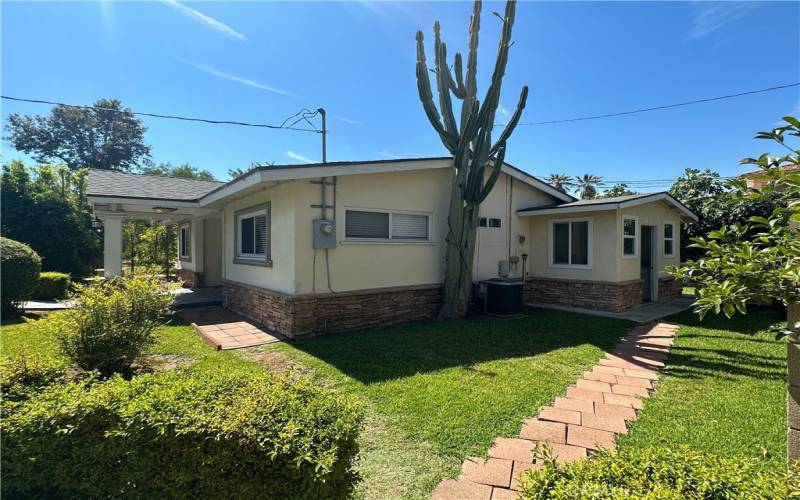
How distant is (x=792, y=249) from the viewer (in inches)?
65.1

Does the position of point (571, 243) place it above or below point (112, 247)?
above

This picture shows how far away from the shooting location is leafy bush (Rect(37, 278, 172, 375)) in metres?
4.75

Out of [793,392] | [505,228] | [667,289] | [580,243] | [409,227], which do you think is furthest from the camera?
[667,289]

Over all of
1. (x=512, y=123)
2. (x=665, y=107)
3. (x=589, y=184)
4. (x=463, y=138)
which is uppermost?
(x=589, y=184)

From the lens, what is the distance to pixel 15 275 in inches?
366

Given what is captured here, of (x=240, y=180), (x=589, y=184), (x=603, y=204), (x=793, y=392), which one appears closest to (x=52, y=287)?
(x=240, y=180)

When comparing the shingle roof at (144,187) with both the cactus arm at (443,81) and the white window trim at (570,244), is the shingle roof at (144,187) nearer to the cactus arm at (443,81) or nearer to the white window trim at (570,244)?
the cactus arm at (443,81)

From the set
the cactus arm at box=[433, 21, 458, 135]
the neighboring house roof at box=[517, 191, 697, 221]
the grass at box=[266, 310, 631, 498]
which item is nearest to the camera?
the grass at box=[266, 310, 631, 498]

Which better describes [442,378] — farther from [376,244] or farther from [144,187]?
[144,187]

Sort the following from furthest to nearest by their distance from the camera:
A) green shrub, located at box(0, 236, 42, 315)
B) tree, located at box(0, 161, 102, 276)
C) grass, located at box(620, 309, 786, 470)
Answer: tree, located at box(0, 161, 102, 276), green shrub, located at box(0, 236, 42, 315), grass, located at box(620, 309, 786, 470)

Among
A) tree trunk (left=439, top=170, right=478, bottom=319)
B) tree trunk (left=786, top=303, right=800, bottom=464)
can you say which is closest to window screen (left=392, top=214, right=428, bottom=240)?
tree trunk (left=439, top=170, right=478, bottom=319)

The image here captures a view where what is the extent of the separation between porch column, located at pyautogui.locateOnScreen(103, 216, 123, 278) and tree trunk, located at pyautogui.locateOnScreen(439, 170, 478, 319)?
9.00 metres

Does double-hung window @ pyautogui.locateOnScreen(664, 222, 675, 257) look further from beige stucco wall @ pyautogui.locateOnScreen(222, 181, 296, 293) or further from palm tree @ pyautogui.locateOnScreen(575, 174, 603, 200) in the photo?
palm tree @ pyautogui.locateOnScreen(575, 174, 603, 200)

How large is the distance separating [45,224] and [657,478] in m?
22.2
